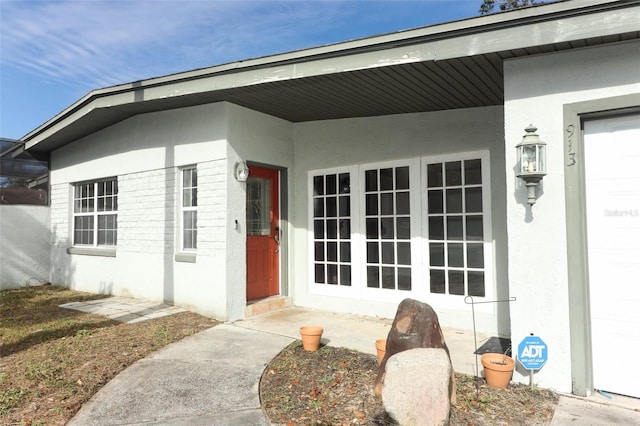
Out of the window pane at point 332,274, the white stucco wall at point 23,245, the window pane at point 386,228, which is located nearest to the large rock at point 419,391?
the window pane at point 386,228

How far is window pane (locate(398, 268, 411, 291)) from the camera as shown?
6.00 meters

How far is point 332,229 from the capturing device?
6805 mm

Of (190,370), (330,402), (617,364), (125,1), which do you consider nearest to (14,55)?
(125,1)

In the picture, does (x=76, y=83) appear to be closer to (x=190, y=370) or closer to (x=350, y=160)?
(x=350, y=160)

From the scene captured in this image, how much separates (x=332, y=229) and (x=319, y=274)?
0.81 m

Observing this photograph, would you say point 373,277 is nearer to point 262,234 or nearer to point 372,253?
point 372,253

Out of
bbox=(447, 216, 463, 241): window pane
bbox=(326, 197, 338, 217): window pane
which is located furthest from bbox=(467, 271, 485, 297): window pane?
bbox=(326, 197, 338, 217): window pane

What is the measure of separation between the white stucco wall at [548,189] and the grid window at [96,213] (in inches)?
293

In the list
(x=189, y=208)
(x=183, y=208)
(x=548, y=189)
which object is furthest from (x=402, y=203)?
(x=183, y=208)

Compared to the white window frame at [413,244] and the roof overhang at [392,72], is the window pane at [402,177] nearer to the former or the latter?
the white window frame at [413,244]

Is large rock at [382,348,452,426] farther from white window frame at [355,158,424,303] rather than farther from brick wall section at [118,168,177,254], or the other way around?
brick wall section at [118,168,177,254]

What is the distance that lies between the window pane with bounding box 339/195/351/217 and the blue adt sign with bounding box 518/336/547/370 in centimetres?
348

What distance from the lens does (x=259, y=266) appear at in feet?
22.1

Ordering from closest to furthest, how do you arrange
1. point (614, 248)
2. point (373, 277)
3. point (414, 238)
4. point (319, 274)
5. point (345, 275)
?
point (614, 248) < point (414, 238) < point (373, 277) < point (345, 275) < point (319, 274)
